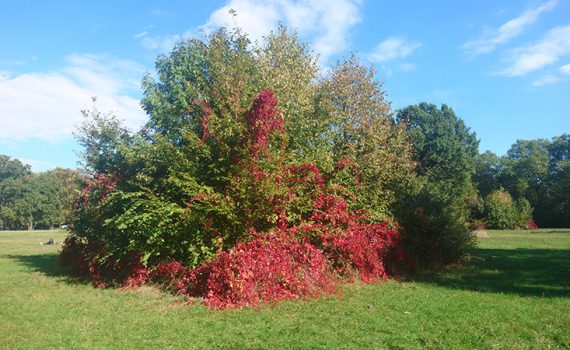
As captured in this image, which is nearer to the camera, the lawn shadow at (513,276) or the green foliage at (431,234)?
the lawn shadow at (513,276)

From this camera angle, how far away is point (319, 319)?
7.18 metres

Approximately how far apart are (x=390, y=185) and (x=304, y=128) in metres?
4.90

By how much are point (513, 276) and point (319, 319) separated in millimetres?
7612

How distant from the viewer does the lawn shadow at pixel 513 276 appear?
9.87m

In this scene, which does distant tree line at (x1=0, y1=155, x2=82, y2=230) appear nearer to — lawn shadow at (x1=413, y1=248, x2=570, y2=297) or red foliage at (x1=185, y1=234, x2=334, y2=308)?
red foliage at (x1=185, y1=234, x2=334, y2=308)

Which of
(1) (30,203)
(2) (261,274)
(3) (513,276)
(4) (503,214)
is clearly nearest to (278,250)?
(2) (261,274)

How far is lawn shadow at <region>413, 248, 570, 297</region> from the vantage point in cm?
987

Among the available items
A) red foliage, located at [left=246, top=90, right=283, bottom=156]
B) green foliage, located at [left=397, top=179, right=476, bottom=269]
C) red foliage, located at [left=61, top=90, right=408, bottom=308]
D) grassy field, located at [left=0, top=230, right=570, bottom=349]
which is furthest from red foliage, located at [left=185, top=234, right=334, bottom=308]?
green foliage, located at [left=397, top=179, right=476, bottom=269]

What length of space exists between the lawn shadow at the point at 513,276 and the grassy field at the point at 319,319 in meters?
0.08

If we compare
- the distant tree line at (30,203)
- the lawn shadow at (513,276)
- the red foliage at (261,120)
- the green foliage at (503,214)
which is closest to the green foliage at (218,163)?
the red foliage at (261,120)

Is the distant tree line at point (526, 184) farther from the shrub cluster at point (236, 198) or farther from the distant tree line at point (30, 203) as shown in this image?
the distant tree line at point (30, 203)

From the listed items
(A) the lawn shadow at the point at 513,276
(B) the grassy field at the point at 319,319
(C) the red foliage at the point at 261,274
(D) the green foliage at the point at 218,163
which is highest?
(D) the green foliage at the point at 218,163

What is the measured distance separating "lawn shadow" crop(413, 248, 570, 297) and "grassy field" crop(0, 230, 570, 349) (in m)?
0.08

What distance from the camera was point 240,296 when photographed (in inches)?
331
